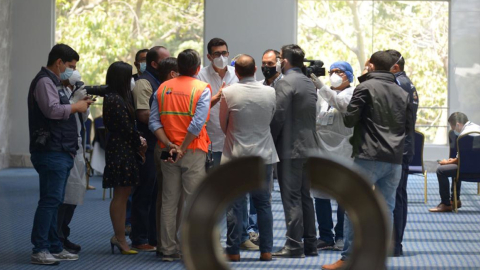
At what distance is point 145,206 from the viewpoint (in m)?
4.82

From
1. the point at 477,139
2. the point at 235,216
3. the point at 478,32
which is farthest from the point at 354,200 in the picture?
the point at 478,32

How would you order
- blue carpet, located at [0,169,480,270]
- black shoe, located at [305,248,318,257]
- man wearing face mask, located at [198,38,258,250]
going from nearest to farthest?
blue carpet, located at [0,169,480,270], black shoe, located at [305,248,318,257], man wearing face mask, located at [198,38,258,250]

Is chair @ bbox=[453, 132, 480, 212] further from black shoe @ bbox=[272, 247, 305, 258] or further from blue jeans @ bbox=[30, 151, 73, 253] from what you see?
blue jeans @ bbox=[30, 151, 73, 253]

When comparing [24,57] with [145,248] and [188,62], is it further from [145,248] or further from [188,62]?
[188,62]

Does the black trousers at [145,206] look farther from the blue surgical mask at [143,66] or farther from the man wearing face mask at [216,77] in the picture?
the blue surgical mask at [143,66]

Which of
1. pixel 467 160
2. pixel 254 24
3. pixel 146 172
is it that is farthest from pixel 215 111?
pixel 254 24

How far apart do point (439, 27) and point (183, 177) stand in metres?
7.91

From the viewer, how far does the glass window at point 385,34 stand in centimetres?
1104

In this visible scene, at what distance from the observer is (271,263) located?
425 centimetres

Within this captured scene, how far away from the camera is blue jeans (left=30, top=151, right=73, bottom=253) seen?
4141 millimetres

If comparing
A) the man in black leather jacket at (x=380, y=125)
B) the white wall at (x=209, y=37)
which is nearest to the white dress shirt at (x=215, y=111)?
the man in black leather jacket at (x=380, y=125)

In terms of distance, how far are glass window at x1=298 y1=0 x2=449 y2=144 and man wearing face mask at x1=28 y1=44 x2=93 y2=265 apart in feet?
23.2

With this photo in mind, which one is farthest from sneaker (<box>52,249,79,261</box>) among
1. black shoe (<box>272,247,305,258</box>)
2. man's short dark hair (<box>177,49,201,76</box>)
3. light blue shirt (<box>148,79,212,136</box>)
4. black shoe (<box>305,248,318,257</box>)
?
black shoe (<box>305,248,318,257</box>)

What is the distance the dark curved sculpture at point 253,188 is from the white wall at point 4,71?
1011 cm
